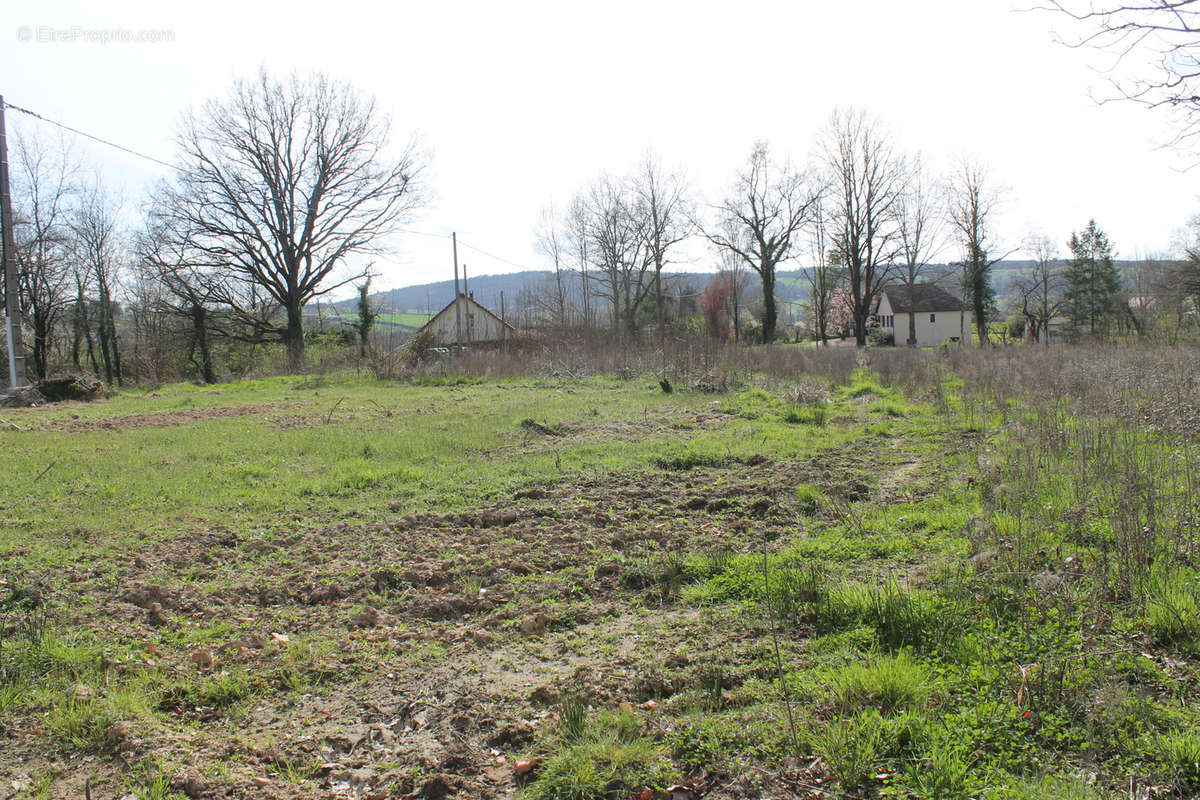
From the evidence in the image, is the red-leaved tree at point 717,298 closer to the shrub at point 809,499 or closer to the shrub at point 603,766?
the shrub at point 809,499

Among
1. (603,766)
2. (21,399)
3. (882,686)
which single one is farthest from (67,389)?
(882,686)

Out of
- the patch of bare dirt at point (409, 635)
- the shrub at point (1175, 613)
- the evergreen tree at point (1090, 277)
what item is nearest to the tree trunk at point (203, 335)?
the patch of bare dirt at point (409, 635)

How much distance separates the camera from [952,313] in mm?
62062

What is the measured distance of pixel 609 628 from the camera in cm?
397

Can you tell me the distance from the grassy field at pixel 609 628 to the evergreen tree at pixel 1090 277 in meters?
53.2

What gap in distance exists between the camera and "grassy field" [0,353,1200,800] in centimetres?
259

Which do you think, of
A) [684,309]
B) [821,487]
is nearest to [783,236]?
[684,309]

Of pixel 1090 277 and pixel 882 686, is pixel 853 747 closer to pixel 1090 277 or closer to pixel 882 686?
pixel 882 686

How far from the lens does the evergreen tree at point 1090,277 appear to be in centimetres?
5084

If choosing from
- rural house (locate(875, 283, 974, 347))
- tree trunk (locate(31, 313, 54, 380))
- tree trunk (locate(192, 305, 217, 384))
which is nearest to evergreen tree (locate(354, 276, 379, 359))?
tree trunk (locate(192, 305, 217, 384))

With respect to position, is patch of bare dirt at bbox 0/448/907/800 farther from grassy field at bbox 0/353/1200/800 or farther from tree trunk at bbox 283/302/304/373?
tree trunk at bbox 283/302/304/373

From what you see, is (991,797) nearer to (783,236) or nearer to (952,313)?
(783,236)

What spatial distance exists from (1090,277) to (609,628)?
61.6 m

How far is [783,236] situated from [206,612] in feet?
141
